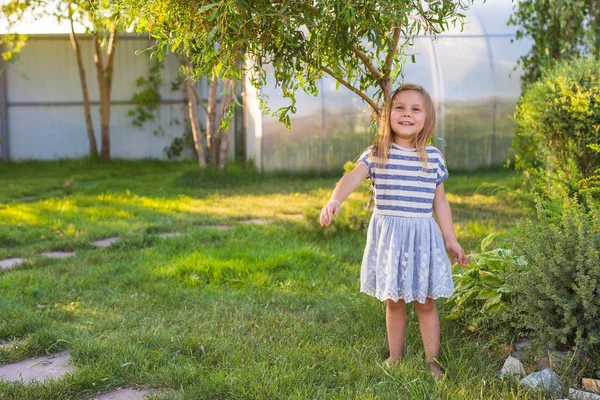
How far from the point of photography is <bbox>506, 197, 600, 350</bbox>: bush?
2.64 meters

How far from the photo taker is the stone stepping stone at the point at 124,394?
8.75 ft

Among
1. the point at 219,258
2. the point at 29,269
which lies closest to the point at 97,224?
the point at 29,269

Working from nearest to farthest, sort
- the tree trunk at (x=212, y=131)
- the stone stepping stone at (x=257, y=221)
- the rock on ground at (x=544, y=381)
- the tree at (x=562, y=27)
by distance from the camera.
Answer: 1. the rock on ground at (x=544, y=381)
2. the stone stepping stone at (x=257, y=221)
3. the tree at (x=562, y=27)
4. the tree trunk at (x=212, y=131)

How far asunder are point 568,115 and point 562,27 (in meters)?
2.92

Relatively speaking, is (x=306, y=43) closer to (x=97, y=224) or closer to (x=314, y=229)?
(x=314, y=229)

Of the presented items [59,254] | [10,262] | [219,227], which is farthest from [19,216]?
[219,227]

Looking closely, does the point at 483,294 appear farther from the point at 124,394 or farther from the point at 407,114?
the point at 124,394

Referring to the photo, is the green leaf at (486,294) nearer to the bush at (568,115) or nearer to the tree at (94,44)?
the bush at (568,115)

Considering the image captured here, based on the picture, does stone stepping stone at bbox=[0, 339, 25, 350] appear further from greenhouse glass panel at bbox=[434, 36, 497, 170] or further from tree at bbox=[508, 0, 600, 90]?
greenhouse glass panel at bbox=[434, 36, 497, 170]

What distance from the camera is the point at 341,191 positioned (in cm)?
277

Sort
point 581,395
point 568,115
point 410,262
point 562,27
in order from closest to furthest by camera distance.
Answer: point 581,395 → point 410,262 → point 568,115 → point 562,27

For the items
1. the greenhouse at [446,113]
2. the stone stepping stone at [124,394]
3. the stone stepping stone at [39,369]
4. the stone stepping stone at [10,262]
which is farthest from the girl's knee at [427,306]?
the greenhouse at [446,113]

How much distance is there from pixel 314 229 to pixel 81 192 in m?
4.40

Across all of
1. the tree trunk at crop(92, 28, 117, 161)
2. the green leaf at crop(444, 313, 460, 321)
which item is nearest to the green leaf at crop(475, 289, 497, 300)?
the green leaf at crop(444, 313, 460, 321)
